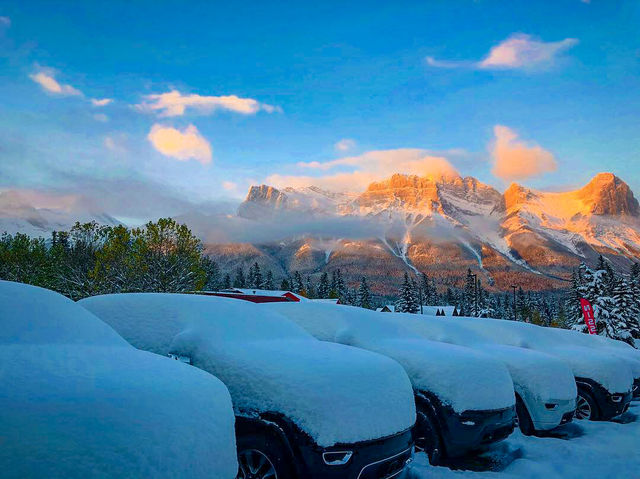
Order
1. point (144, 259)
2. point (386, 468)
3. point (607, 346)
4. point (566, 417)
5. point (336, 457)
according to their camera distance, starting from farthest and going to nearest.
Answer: point (144, 259) < point (607, 346) < point (566, 417) < point (386, 468) < point (336, 457)

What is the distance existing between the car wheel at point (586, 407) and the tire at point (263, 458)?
659cm

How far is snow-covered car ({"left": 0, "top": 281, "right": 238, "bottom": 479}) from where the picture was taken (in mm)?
1915

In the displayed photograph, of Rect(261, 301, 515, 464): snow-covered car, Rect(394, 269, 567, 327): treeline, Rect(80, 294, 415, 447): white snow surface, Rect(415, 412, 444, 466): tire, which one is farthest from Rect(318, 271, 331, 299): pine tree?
Rect(80, 294, 415, 447): white snow surface

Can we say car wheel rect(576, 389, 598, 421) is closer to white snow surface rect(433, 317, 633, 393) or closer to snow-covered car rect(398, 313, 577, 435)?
white snow surface rect(433, 317, 633, 393)

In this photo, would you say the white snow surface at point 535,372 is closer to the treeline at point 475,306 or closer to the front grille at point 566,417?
the front grille at point 566,417

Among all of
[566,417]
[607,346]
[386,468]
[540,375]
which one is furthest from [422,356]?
[607,346]

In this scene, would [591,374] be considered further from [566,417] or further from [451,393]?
[451,393]

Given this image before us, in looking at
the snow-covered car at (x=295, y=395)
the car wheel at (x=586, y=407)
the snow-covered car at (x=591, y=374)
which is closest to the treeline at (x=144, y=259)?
the snow-covered car at (x=591, y=374)

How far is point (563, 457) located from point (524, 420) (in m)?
0.89

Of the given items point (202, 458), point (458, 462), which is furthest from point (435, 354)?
point (202, 458)

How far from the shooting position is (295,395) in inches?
131

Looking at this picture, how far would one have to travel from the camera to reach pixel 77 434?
2004 millimetres

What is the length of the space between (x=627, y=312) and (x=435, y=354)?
3601cm

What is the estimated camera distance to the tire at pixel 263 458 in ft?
10.7
